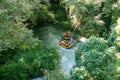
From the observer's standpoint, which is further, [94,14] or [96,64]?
[94,14]

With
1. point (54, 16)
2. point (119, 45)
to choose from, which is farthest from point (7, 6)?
point (54, 16)

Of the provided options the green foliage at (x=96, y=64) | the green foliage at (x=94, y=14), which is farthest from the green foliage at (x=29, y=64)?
the green foliage at (x=94, y=14)

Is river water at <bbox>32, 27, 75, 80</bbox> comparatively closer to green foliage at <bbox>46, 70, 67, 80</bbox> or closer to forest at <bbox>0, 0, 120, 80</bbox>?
forest at <bbox>0, 0, 120, 80</bbox>

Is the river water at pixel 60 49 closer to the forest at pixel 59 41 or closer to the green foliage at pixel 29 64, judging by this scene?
the forest at pixel 59 41

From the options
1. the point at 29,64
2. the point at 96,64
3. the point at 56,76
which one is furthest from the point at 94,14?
the point at 96,64

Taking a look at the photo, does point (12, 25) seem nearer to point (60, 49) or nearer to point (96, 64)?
point (96, 64)

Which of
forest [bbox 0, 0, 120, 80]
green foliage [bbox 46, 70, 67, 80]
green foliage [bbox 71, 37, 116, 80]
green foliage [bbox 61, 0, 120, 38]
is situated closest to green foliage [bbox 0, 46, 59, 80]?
forest [bbox 0, 0, 120, 80]

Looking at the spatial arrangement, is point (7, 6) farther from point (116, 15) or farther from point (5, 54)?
point (116, 15)

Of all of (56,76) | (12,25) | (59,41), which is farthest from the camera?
(59,41)
